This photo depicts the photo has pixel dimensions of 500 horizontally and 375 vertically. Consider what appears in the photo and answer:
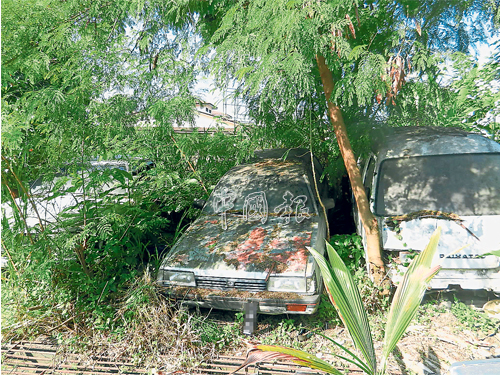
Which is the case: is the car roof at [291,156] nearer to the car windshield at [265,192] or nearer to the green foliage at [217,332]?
the car windshield at [265,192]

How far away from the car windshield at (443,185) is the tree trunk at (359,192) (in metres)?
0.28

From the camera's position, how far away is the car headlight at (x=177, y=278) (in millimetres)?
3465

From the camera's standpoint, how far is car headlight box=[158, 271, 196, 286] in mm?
3465

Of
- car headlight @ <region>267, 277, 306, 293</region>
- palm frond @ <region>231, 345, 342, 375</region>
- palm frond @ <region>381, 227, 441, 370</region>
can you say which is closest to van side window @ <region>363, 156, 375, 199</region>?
car headlight @ <region>267, 277, 306, 293</region>

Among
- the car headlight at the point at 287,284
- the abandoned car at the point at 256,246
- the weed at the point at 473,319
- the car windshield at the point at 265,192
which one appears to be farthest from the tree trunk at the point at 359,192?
the car headlight at the point at 287,284

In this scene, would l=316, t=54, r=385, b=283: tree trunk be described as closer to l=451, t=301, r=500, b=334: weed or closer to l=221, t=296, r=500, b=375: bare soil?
l=221, t=296, r=500, b=375: bare soil

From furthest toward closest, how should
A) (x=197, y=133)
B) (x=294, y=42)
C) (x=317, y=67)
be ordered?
1. (x=197, y=133)
2. (x=317, y=67)
3. (x=294, y=42)

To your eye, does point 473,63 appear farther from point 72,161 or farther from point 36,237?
point 36,237

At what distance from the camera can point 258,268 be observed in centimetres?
336

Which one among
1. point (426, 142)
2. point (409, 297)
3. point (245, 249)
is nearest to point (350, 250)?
point (245, 249)

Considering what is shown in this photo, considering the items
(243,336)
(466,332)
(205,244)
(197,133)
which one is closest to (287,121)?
(197,133)

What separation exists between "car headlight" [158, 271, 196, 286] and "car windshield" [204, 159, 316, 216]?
1.26 m

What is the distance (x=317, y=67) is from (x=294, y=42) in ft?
2.72

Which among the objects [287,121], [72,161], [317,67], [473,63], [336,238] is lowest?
[336,238]
